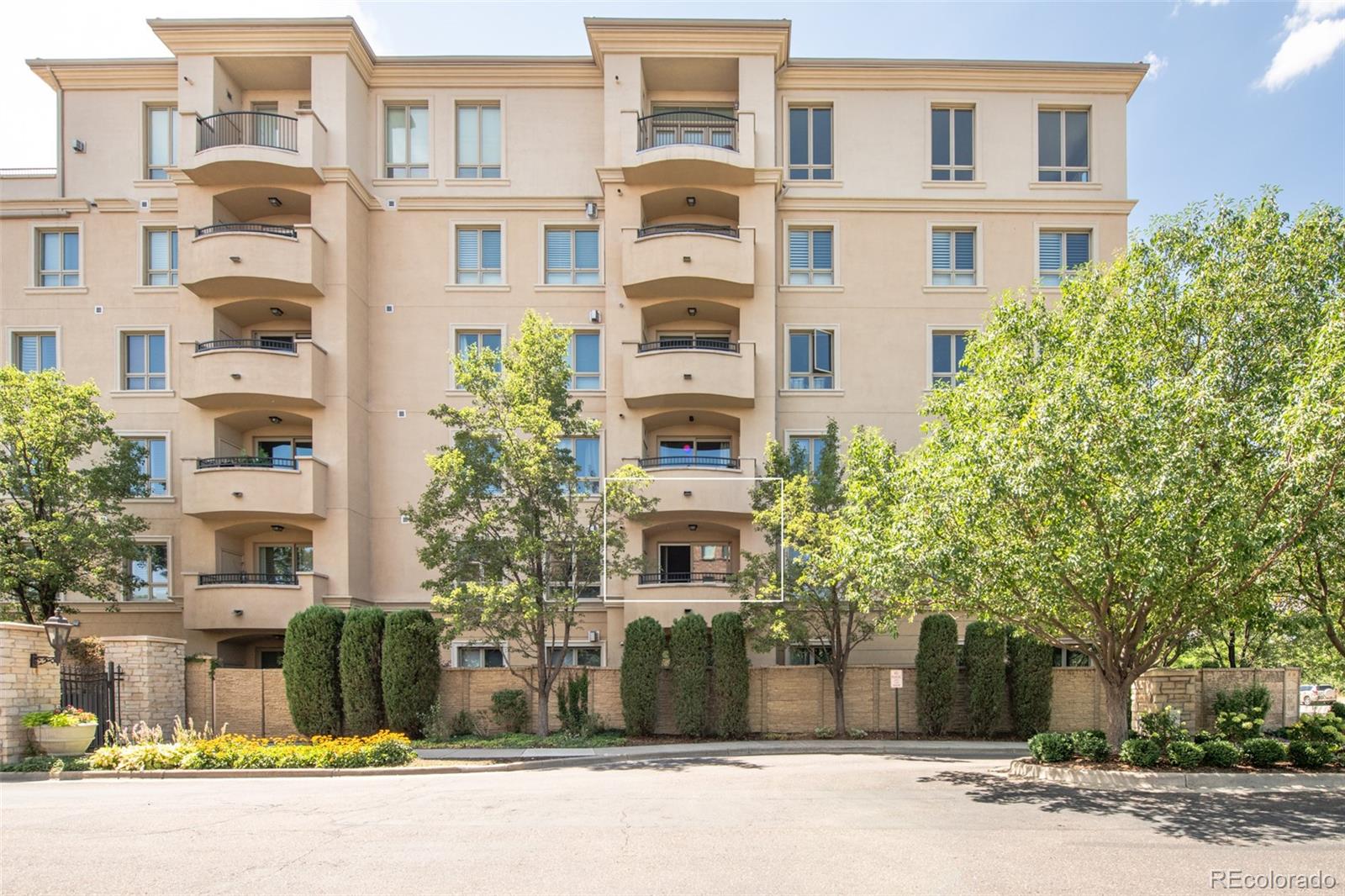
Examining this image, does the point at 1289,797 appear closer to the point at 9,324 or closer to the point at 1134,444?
the point at 1134,444

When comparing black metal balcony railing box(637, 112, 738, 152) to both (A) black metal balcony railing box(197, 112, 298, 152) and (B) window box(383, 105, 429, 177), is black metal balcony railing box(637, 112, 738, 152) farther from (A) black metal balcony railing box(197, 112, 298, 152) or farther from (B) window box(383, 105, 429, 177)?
(A) black metal balcony railing box(197, 112, 298, 152)

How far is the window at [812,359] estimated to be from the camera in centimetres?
2895

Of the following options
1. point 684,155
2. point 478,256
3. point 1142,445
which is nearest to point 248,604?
point 478,256

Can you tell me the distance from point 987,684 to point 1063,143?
16.7 metres

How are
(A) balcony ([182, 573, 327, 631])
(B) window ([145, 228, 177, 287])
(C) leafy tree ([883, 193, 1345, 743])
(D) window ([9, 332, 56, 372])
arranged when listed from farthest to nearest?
(B) window ([145, 228, 177, 287]), (D) window ([9, 332, 56, 372]), (A) balcony ([182, 573, 327, 631]), (C) leafy tree ([883, 193, 1345, 743])

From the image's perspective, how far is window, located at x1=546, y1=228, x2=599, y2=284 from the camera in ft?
95.9

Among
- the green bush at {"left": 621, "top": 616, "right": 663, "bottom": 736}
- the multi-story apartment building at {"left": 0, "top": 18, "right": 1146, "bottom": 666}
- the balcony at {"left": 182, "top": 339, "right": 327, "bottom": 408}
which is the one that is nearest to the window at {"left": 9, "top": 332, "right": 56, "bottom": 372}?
the multi-story apartment building at {"left": 0, "top": 18, "right": 1146, "bottom": 666}

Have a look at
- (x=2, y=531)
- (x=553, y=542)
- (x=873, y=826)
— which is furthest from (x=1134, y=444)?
(x=2, y=531)

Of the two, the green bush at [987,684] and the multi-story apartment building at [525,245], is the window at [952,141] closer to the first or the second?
the multi-story apartment building at [525,245]

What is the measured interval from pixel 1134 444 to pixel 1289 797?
561 cm

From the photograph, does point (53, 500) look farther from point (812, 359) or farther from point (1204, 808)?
point (1204, 808)

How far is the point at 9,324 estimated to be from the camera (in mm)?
28688

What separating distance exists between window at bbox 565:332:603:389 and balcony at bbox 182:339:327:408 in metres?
7.20

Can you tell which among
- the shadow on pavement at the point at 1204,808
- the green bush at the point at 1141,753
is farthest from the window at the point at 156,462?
the green bush at the point at 1141,753
